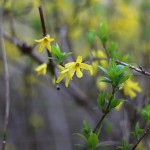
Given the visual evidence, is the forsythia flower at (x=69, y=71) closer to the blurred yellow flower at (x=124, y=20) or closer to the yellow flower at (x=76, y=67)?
the yellow flower at (x=76, y=67)

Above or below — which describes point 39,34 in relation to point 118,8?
below

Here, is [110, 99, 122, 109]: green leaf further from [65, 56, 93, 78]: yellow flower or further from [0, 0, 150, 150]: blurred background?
[0, 0, 150, 150]: blurred background

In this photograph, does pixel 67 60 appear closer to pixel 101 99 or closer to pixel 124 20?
pixel 124 20

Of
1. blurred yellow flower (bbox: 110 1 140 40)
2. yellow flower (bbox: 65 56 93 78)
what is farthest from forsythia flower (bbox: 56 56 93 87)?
blurred yellow flower (bbox: 110 1 140 40)

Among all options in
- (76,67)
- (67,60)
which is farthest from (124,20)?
(76,67)

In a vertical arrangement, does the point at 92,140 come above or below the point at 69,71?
below

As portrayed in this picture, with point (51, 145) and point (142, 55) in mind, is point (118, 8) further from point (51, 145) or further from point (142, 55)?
point (51, 145)

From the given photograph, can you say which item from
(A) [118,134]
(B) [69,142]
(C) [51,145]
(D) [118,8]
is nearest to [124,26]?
(D) [118,8]

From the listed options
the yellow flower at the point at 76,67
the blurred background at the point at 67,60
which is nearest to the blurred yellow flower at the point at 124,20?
the blurred background at the point at 67,60
